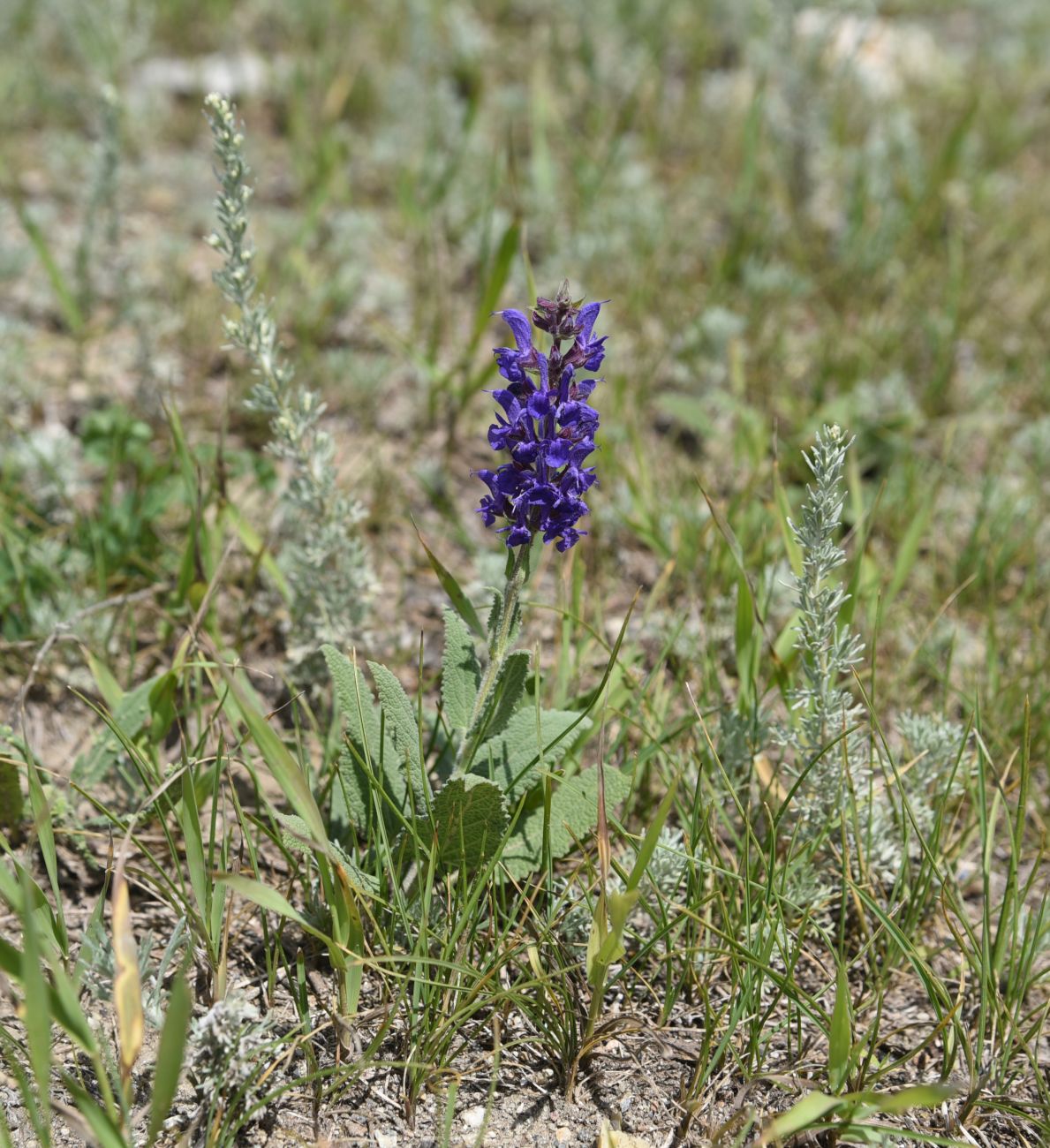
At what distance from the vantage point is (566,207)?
5602 mm

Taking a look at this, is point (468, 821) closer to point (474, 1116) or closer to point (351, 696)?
point (351, 696)

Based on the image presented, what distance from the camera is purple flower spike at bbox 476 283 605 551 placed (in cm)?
217

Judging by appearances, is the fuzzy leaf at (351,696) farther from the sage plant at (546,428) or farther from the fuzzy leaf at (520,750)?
the sage plant at (546,428)

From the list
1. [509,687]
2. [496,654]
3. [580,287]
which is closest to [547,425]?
[496,654]

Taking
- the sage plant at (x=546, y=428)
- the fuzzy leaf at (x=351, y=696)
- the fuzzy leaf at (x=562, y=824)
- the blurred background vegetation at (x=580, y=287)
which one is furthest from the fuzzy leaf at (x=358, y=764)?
the blurred background vegetation at (x=580, y=287)

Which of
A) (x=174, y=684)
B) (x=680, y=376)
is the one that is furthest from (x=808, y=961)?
(x=680, y=376)

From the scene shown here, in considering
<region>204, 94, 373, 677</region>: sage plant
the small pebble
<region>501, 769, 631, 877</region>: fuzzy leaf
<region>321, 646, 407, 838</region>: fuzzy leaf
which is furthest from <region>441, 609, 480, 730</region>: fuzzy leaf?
the small pebble

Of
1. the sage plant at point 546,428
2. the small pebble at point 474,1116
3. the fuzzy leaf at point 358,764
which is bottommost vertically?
the small pebble at point 474,1116

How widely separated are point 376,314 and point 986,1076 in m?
3.82

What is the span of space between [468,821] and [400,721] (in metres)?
0.30

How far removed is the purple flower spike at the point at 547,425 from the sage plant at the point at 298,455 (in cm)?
88

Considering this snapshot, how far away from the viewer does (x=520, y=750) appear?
2582 millimetres

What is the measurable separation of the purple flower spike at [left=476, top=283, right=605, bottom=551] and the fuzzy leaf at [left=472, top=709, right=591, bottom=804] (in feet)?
1.75

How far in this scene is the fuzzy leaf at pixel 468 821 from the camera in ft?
7.45
